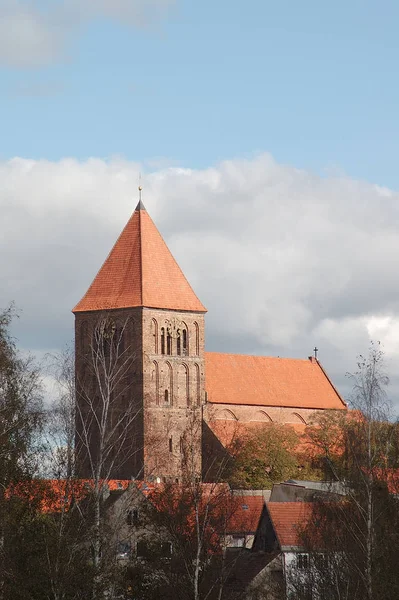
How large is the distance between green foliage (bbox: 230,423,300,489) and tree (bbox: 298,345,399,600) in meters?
41.8

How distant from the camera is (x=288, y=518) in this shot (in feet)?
179

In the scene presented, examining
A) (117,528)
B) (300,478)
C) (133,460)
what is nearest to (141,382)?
(133,460)

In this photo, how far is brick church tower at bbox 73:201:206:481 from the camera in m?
86.8

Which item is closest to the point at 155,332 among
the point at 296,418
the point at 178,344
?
the point at 178,344

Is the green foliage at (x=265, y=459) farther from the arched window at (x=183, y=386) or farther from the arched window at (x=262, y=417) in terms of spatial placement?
the arched window at (x=262, y=417)

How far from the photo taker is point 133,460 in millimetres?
85000

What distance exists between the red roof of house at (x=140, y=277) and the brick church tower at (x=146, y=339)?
6 centimetres

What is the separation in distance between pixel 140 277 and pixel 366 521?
5074 centimetres

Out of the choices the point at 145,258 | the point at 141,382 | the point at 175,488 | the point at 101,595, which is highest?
the point at 145,258

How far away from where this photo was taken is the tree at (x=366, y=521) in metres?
39.9

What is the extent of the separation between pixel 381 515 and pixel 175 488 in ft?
36.4

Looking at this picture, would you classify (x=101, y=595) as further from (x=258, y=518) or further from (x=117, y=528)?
(x=258, y=518)

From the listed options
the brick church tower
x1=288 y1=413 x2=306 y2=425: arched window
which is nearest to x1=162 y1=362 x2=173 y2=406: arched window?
the brick church tower

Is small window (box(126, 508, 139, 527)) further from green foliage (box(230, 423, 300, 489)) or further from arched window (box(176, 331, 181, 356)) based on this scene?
arched window (box(176, 331, 181, 356))
